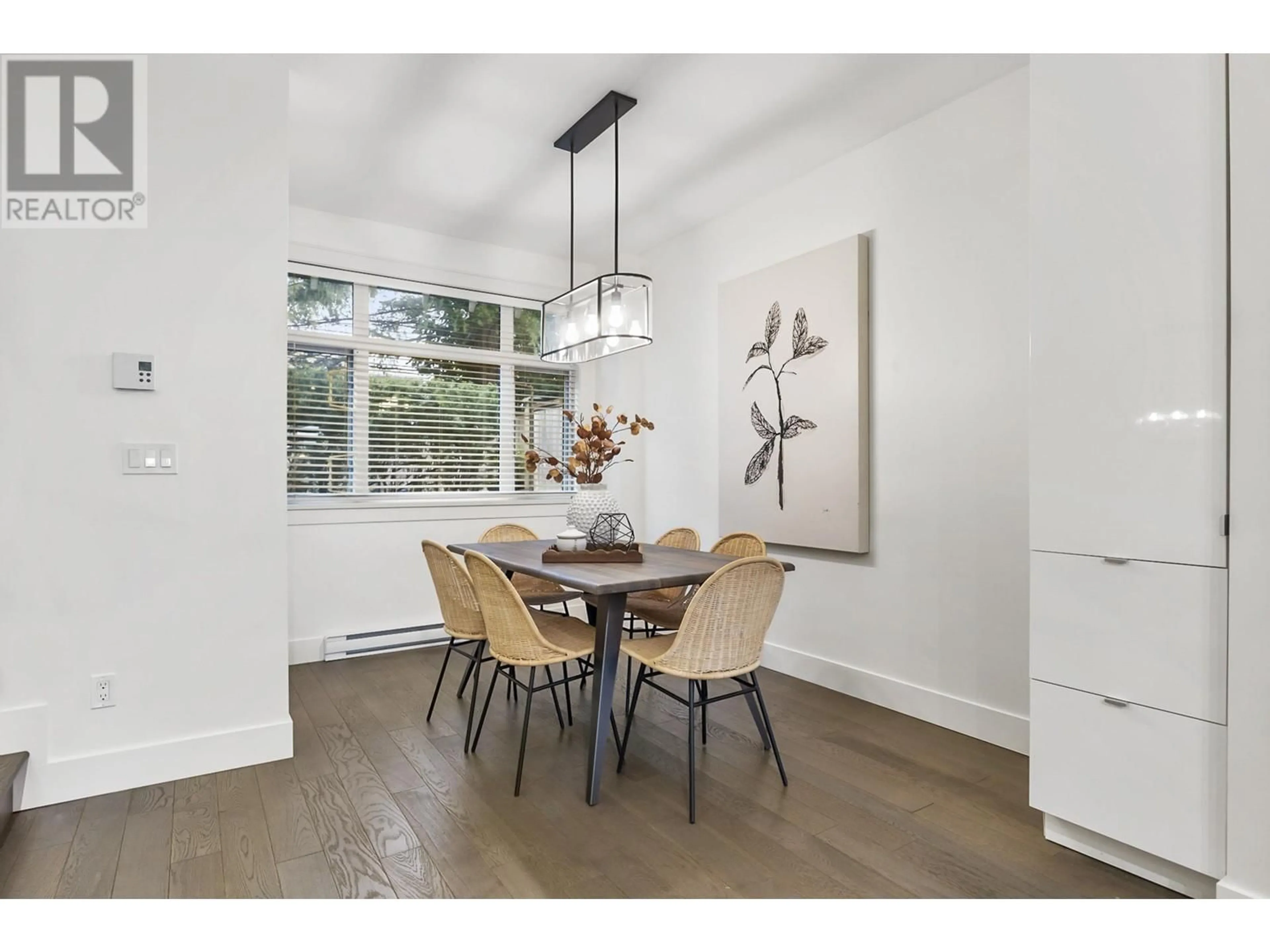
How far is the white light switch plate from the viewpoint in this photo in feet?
7.82

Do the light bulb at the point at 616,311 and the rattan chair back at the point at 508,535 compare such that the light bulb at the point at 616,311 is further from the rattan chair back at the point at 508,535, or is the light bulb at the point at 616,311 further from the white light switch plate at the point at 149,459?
Answer: the white light switch plate at the point at 149,459

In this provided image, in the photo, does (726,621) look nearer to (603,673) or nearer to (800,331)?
(603,673)

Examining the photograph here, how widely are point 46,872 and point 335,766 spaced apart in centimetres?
85

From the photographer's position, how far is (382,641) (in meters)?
4.24

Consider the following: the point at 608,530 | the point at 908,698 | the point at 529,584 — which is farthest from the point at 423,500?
the point at 908,698

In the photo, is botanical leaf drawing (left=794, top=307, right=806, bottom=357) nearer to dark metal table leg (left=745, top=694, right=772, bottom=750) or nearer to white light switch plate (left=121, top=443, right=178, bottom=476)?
dark metal table leg (left=745, top=694, right=772, bottom=750)

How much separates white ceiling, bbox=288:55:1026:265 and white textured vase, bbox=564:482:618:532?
168cm

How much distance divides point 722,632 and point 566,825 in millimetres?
771

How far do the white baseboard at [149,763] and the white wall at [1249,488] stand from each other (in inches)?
117

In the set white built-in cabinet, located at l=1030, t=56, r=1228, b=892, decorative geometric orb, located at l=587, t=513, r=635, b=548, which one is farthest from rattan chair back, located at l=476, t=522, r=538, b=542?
white built-in cabinet, located at l=1030, t=56, r=1228, b=892
